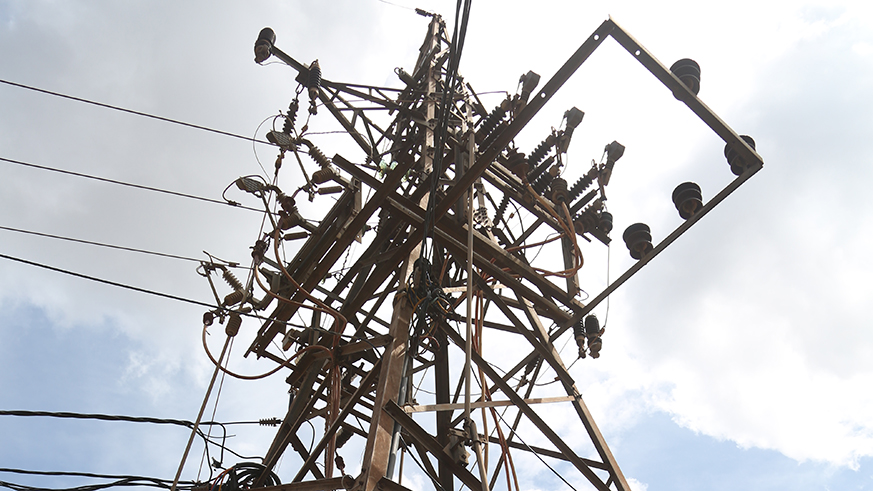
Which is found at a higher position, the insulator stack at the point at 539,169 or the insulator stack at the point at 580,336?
the insulator stack at the point at 539,169

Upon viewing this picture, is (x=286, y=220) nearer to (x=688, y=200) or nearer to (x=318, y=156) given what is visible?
(x=318, y=156)

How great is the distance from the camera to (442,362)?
6.77 meters

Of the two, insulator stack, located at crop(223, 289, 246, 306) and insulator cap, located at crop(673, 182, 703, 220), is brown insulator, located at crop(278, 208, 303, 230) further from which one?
insulator cap, located at crop(673, 182, 703, 220)

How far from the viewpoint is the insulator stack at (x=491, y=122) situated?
749 cm

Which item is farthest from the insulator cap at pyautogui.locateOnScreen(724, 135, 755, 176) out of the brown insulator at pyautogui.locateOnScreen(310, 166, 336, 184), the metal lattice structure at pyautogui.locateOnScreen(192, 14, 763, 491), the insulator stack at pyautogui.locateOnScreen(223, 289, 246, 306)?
the insulator stack at pyautogui.locateOnScreen(223, 289, 246, 306)

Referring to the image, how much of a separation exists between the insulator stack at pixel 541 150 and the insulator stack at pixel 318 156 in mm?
3078

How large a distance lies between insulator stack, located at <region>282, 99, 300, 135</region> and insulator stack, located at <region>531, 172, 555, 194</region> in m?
3.53

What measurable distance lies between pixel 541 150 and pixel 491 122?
2.80 feet

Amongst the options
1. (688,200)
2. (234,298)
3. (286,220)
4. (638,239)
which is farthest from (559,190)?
(234,298)

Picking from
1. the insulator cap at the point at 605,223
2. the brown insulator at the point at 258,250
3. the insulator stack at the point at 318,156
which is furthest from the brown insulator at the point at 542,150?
the brown insulator at the point at 258,250

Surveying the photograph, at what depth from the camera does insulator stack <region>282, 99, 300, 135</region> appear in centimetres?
655

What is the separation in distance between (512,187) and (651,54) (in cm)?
350

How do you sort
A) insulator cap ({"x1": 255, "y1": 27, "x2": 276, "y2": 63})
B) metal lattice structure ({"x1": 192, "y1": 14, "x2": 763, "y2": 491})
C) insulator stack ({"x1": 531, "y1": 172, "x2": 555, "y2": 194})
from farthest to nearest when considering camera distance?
insulator cap ({"x1": 255, "y1": 27, "x2": 276, "y2": 63}), insulator stack ({"x1": 531, "y1": 172, "x2": 555, "y2": 194}), metal lattice structure ({"x1": 192, "y1": 14, "x2": 763, "y2": 491})

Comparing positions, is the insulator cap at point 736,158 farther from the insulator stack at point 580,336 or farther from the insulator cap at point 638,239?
the insulator stack at point 580,336
